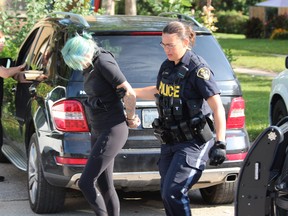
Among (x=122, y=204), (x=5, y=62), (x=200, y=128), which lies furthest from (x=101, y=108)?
(x=5, y=62)

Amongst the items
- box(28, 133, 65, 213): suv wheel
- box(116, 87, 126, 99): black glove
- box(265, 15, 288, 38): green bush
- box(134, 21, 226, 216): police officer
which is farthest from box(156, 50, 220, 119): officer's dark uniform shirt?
box(265, 15, 288, 38): green bush

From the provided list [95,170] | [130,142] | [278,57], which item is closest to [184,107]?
Answer: [95,170]

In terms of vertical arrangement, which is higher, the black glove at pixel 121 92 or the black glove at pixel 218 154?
the black glove at pixel 121 92

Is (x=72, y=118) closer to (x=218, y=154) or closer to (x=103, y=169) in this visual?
(x=103, y=169)

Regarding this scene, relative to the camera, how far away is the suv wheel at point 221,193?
7.12m

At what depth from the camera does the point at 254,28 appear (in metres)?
46.4

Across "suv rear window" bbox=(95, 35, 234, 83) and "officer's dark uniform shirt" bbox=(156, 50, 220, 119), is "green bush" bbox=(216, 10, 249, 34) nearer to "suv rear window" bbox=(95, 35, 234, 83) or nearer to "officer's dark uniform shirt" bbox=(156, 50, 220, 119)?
"suv rear window" bbox=(95, 35, 234, 83)

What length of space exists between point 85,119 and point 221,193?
5.14ft

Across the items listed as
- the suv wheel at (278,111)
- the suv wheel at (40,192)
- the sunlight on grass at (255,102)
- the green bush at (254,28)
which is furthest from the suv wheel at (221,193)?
the green bush at (254,28)

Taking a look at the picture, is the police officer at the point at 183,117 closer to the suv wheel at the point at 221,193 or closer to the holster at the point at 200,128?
the holster at the point at 200,128

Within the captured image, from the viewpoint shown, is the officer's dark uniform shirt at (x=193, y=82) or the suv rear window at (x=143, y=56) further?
the suv rear window at (x=143, y=56)

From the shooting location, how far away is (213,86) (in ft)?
17.0

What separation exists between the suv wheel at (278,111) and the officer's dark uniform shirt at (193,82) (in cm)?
414

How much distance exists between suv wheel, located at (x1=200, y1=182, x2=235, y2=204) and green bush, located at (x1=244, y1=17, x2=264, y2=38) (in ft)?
129
